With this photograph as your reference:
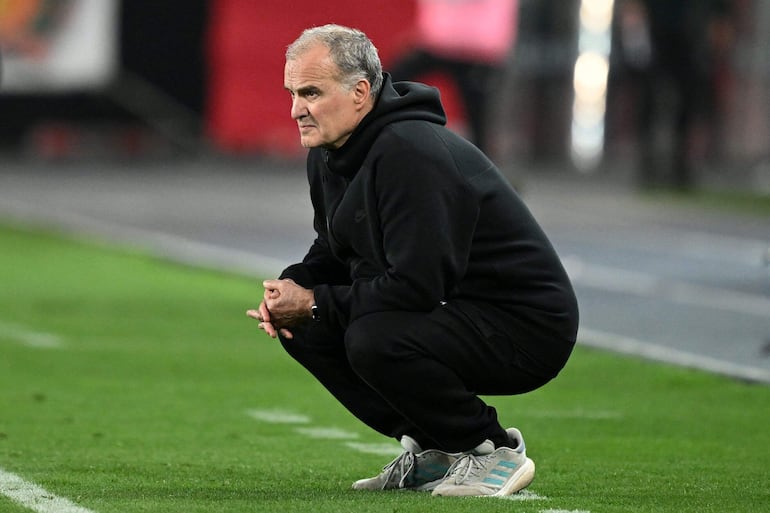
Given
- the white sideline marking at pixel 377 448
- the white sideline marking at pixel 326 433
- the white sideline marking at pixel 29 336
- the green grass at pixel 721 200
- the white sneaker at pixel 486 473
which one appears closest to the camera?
the white sneaker at pixel 486 473

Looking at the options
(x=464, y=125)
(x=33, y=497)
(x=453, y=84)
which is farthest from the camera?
(x=464, y=125)

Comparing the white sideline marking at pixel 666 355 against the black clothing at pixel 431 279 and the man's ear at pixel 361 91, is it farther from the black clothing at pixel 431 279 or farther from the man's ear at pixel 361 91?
the man's ear at pixel 361 91

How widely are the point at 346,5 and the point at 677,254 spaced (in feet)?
66.7

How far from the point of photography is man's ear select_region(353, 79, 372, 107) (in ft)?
19.9

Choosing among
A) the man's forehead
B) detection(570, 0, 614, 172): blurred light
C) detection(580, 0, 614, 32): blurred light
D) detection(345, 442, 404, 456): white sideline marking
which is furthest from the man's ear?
detection(580, 0, 614, 32): blurred light

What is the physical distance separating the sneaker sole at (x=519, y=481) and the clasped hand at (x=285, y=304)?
0.87m

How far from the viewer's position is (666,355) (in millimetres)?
11922

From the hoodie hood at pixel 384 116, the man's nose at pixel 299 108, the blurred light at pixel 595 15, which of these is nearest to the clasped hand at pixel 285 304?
the hoodie hood at pixel 384 116

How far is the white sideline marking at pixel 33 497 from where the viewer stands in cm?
592

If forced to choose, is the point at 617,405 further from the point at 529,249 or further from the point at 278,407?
the point at 529,249

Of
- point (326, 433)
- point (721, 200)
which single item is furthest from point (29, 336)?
point (721, 200)

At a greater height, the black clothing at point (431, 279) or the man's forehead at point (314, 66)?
the man's forehead at point (314, 66)

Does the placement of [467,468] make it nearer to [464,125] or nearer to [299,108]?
[299,108]

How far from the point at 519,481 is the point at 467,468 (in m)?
0.19
